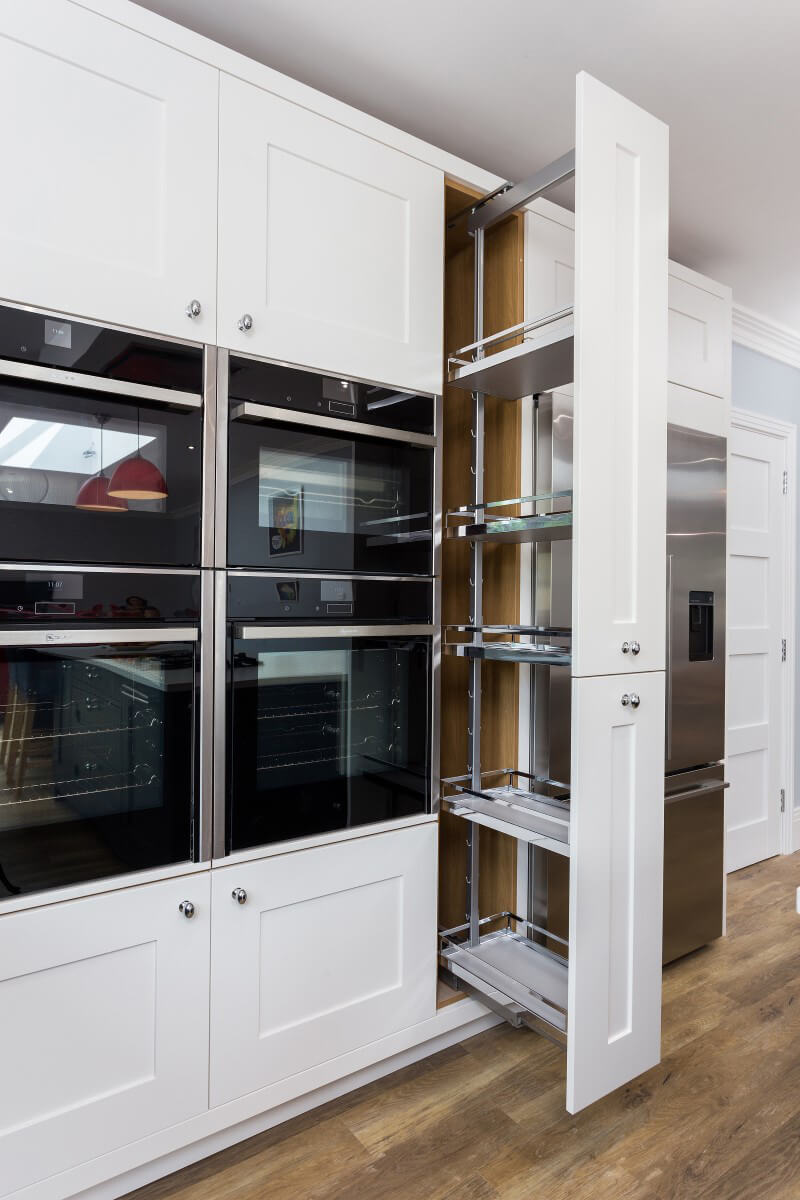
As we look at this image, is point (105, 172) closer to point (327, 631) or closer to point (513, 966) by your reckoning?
point (327, 631)

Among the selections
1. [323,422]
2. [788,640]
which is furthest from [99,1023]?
[788,640]

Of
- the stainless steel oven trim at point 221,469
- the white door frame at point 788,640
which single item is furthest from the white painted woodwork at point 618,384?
the white door frame at point 788,640

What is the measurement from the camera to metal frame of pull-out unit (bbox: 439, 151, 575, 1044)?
1858 millimetres

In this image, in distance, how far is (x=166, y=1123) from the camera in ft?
5.36

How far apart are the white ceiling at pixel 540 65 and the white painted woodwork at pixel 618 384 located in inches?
13.2

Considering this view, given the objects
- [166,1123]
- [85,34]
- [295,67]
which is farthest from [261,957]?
[295,67]

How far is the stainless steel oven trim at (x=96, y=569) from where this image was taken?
1451mm

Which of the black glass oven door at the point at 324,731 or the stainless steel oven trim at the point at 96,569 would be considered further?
the black glass oven door at the point at 324,731

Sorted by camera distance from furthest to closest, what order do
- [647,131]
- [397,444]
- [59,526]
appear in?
[397,444], [647,131], [59,526]

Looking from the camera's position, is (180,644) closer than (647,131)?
Yes

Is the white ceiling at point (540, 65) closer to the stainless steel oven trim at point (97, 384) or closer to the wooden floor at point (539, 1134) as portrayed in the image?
the stainless steel oven trim at point (97, 384)

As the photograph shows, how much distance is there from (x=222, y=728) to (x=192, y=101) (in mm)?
1346

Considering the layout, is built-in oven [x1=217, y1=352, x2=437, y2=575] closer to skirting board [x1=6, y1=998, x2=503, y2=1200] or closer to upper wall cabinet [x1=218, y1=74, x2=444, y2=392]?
upper wall cabinet [x1=218, y1=74, x2=444, y2=392]

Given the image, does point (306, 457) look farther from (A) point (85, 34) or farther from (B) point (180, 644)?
(A) point (85, 34)
